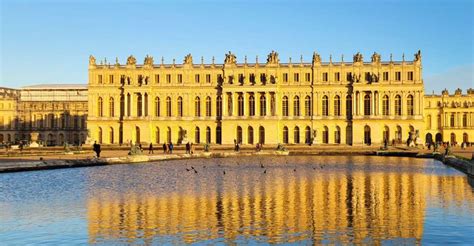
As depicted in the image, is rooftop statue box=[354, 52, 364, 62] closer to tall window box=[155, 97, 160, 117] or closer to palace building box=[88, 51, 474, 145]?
palace building box=[88, 51, 474, 145]

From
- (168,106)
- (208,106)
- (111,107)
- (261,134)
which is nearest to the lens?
(261,134)

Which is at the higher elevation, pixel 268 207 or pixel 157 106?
pixel 157 106

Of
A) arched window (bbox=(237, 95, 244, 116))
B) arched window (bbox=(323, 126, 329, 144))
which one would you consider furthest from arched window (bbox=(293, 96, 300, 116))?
arched window (bbox=(237, 95, 244, 116))

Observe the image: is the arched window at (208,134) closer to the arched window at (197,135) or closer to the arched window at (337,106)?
the arched window at (197,135)

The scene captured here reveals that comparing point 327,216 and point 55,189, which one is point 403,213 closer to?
point 327,216

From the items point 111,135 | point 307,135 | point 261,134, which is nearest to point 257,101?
point 261,134

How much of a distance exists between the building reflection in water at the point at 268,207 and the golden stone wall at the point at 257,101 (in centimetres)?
6015

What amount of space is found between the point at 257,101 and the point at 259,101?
0.39 meters

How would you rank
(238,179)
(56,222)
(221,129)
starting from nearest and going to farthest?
1. (56,222)
2. (238,179)
3. (221,129)

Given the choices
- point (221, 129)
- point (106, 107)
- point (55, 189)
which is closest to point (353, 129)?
point (221, 129)

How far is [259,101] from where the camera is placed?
97250mm

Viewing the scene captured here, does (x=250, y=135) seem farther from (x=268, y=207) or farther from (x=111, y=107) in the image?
(x=268, y=207)

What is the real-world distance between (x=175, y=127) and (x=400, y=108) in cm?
3355

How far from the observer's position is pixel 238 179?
33.6 metres
